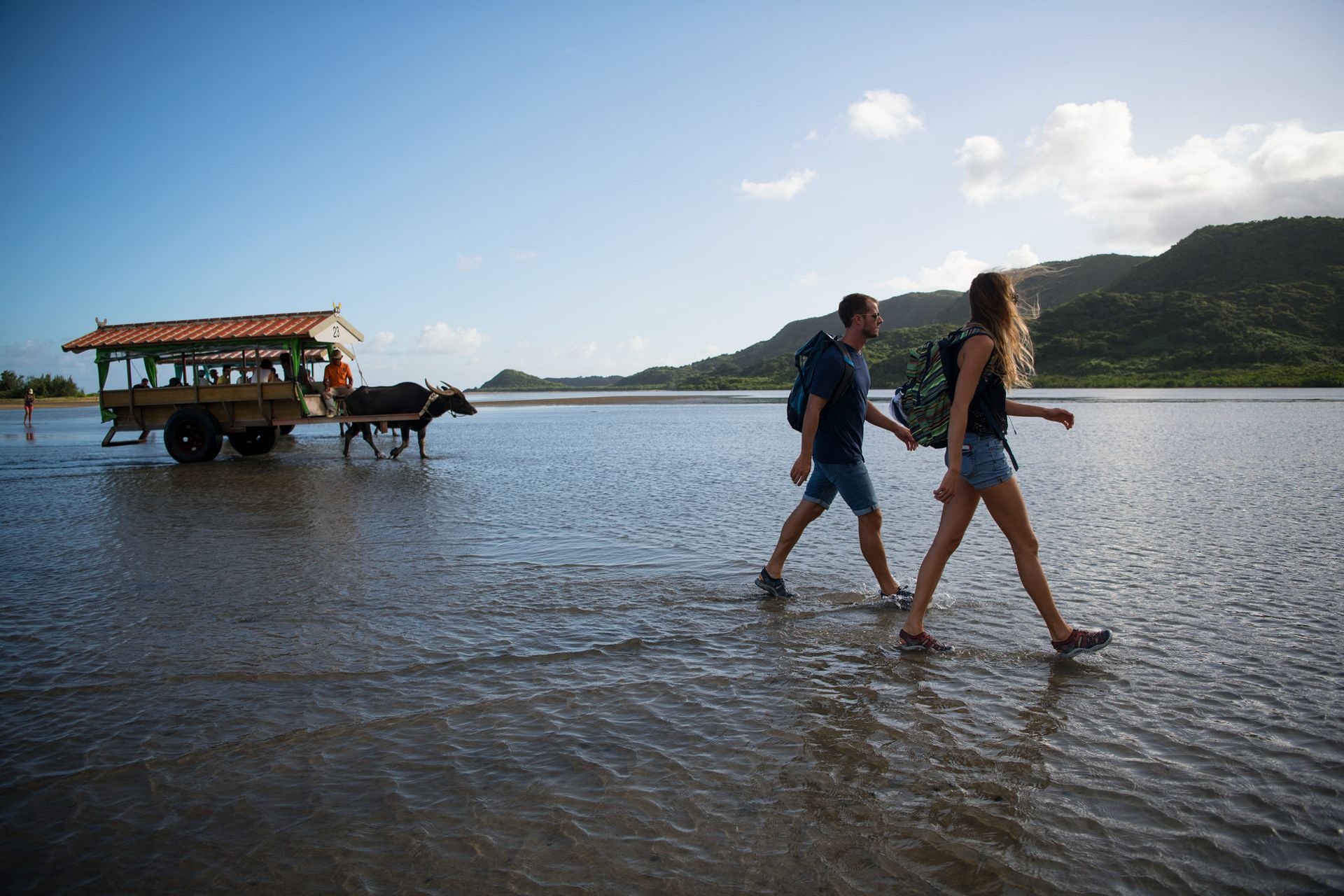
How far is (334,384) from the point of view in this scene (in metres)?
18.7

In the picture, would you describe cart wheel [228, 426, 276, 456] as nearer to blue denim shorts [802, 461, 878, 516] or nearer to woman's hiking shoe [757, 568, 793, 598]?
woman's hiking shoe [757, 568, 793, 598]

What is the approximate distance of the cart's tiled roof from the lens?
1747 cm

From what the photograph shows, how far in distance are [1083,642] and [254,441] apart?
1988 cm

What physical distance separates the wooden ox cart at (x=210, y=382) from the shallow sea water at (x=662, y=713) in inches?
365

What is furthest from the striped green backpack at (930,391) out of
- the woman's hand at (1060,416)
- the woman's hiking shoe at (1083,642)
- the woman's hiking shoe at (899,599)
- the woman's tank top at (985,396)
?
the woman's hiking shoe at (899,599)

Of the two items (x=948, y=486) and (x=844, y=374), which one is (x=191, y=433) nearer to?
(x=844, y=374)

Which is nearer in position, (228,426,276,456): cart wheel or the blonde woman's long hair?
the blonde woman's long hair

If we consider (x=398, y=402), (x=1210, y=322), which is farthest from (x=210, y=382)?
(x=1210, y=322)

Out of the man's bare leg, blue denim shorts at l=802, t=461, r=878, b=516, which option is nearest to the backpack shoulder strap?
blue denim shorts at l=802, t=461, r=878, b=516

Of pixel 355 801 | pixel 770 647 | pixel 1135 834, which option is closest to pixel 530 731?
pixel 355 801

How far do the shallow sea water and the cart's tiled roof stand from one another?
9.43m

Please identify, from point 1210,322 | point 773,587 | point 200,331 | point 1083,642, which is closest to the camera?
point 1083,642

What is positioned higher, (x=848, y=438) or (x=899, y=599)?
(x=848, y=438)

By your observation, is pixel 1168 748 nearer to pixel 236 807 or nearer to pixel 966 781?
pixel 966 781
